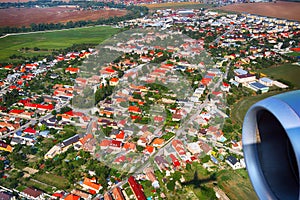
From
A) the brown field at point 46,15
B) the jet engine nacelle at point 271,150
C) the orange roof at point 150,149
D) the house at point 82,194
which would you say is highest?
the jet engine nacelle at point 271,150

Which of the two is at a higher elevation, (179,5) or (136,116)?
(179,5)

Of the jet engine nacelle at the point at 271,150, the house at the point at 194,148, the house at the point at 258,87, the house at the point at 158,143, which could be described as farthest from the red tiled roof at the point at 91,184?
the house at the point at 258,87

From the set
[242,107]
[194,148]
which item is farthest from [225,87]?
[194,148]

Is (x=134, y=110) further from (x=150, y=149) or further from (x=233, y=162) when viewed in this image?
(x=233, y=162)

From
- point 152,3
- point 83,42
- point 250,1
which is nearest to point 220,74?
point 83,42

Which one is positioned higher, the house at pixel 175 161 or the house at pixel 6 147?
the house at pixel 6 147

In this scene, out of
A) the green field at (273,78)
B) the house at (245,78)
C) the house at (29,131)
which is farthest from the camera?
the house at (245,78)

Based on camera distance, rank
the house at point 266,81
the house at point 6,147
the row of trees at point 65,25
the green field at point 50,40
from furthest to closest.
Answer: the row of trees at point 65,25, the green field at point 50,40, the house at point 266,81, the house at point 6,147

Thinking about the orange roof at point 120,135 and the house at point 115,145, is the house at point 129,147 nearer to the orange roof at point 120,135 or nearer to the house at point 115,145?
the house at point 115,145
